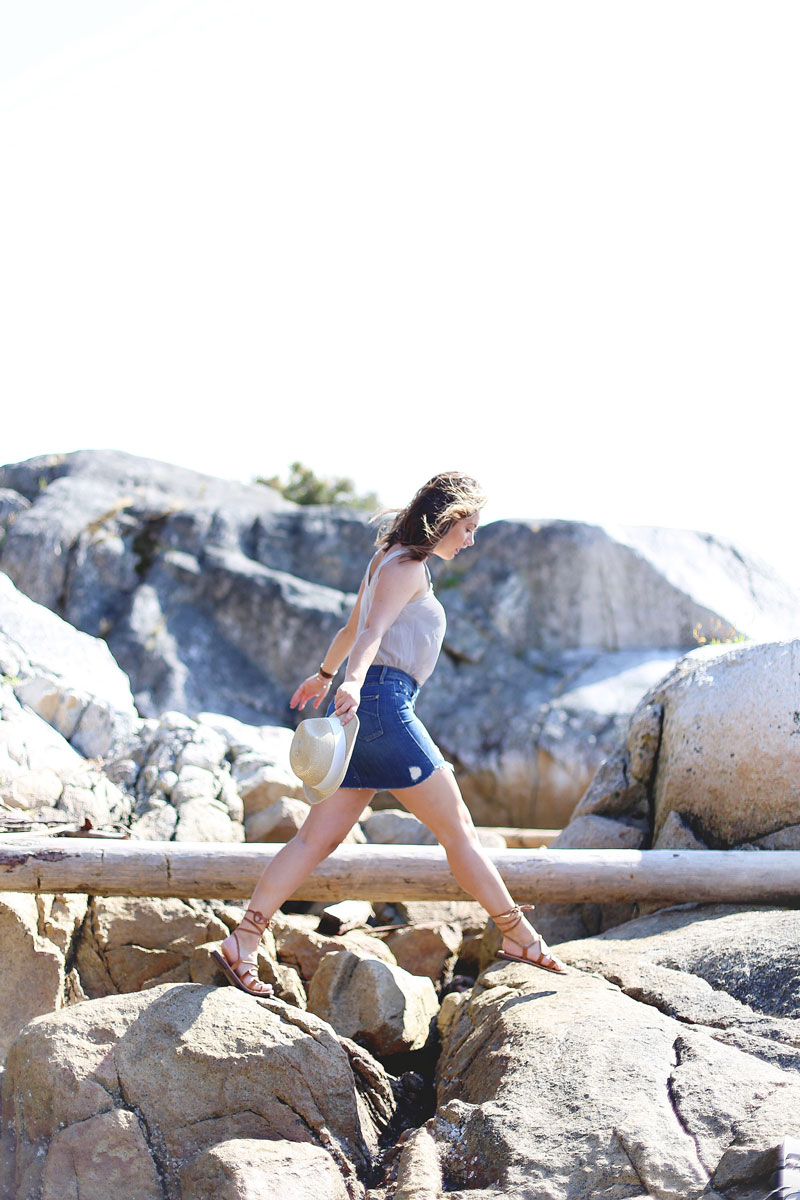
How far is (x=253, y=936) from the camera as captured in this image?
3523 mm

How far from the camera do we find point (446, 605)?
50.3 ft

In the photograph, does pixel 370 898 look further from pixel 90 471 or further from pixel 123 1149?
pixel 90 471

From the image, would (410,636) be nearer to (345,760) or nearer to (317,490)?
(345,760)

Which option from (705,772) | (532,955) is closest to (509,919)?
(532,955)

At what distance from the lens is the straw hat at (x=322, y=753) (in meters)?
3.25

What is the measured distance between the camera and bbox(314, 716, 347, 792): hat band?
Answer: 3.28 metres

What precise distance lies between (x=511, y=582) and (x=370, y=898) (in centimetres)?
1093

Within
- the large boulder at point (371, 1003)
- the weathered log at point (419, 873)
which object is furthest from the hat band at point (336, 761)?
the large boulder at point (371, 1003)

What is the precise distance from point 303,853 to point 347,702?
24.8 inches

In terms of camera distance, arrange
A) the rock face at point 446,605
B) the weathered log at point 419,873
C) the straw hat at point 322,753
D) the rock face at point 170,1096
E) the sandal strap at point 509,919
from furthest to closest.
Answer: the rock face at point 446,605, the weathered log at point 419,873, the sandal strap at point 509,919, the straw hat at point 322,753, the rock face at point 170,1096

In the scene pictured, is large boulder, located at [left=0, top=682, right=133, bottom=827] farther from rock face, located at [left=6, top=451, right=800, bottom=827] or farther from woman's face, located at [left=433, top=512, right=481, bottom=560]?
rock face, located at [left=6, top=451, right=800, bottom=827]

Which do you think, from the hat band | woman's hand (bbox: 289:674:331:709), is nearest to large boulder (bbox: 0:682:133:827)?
woman's hand (bbox: 289:674:331:709)

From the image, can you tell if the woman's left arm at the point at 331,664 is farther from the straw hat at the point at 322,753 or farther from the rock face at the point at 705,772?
the rock face at the point at 705,772

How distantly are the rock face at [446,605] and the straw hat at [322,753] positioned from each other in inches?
391
